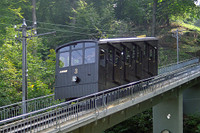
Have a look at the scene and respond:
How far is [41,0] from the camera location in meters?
49.8

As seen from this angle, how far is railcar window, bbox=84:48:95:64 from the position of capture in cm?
1590

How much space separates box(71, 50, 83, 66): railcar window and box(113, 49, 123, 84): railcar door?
6.83 feet

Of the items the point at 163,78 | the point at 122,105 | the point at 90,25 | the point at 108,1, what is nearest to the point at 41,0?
the point at 108,1

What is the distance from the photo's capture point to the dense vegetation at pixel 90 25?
2840cm

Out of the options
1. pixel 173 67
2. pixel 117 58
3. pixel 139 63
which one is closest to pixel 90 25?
pixel 173 67

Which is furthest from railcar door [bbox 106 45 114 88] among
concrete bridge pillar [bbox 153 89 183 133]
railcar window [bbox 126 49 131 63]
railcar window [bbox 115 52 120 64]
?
concrete bridge pillar [bbox 153 89 183 133]

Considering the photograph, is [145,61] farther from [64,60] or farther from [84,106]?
[84,106]

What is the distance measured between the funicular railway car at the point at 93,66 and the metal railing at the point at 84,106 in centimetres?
55

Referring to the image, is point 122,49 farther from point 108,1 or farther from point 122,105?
point 108,1

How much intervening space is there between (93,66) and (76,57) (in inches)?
53.7

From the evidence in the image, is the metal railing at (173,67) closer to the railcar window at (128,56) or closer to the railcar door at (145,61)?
the railcar door at (145,61)

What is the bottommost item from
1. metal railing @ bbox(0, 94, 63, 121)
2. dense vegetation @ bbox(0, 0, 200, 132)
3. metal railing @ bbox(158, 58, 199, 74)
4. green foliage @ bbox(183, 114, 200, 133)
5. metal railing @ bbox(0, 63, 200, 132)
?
green foliage @ bbox(183, 114, 200, 133)

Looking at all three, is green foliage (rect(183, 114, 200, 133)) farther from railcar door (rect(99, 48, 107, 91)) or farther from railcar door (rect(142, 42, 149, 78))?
railcar door (rect(99, 48, 107, 91))

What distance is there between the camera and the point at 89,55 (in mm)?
16047
